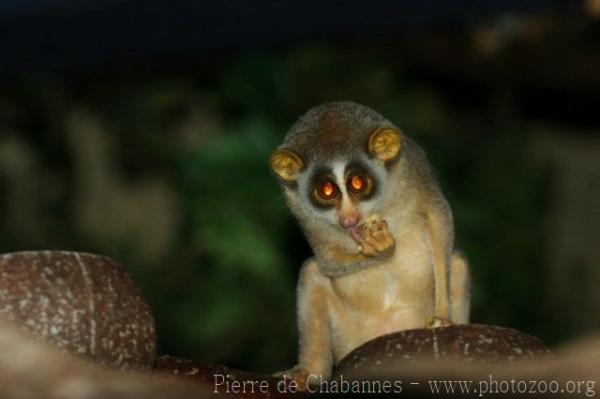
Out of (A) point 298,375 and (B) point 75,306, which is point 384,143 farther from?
(B) point 75,306

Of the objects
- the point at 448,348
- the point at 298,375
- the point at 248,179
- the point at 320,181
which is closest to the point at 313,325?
the point at 298,375

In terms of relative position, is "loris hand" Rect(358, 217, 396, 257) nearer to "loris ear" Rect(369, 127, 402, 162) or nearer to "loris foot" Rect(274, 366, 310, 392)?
"loris ear" Rect(369, 127, 402, 162)

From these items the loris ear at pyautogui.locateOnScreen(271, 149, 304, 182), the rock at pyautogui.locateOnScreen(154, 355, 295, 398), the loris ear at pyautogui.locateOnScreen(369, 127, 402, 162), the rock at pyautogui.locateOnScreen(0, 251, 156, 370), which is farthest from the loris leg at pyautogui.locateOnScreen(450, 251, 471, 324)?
the rock at pyautogui.locateOnScreen(0, 251, 156, 370)

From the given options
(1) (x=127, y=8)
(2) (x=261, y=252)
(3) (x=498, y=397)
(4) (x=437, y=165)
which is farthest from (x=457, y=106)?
(3) (x=498, y=397)

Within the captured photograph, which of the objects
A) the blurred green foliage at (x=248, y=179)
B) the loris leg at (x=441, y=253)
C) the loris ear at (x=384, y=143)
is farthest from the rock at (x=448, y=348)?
the blurred green foliage at (x=248, y=179)

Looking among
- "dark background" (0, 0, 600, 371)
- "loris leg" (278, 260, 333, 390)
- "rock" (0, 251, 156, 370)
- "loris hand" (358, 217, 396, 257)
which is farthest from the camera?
"dark background" (0, 0, 600, 371)

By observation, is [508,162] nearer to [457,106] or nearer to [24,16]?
[457,106]

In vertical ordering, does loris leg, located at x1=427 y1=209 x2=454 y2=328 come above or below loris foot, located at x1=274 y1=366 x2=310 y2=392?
above
